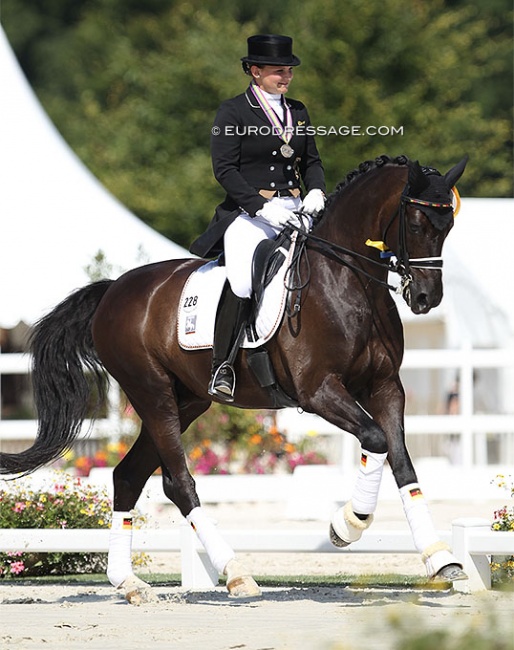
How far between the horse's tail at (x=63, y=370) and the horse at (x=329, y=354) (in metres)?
0.04

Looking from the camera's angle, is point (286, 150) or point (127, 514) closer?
point (286, 150)

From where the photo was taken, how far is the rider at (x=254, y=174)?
7.44 meters

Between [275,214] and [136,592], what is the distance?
7.45 ft

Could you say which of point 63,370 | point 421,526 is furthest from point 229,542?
point 421,526

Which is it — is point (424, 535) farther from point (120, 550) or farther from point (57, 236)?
point (57, 236)

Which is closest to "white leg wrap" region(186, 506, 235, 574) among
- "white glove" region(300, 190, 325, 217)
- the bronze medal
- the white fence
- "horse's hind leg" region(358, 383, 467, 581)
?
the white fence

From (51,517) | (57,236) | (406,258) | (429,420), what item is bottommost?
(51,517)

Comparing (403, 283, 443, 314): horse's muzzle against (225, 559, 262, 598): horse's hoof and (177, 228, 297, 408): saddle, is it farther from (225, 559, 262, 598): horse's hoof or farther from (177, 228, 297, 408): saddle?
(225, 559, 262, 598): horse's hoof

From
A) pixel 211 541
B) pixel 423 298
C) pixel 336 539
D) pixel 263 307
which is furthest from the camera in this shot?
pixel 211 541

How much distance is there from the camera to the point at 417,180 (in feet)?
22.3

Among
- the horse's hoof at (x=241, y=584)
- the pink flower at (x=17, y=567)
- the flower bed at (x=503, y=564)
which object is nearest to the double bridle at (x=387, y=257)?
the horse's hoof at (x=241, y=584)

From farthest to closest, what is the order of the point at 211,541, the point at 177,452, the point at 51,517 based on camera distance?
the point at 51,517 < the point at 177,452 < the point at 211,541

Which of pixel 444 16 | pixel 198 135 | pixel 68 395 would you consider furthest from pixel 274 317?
pixel 444 16

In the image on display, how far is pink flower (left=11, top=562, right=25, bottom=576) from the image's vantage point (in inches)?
364
